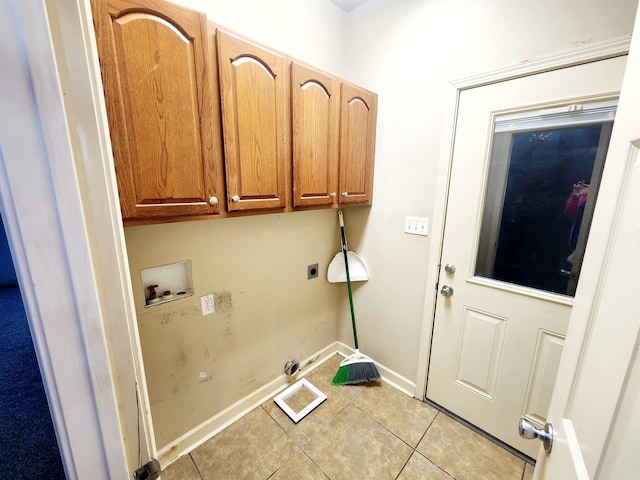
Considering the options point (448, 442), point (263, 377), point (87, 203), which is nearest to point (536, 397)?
point (448, 442)

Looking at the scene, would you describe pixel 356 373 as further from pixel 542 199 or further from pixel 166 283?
pixel 542 199

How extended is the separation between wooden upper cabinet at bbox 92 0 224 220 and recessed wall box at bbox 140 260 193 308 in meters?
0.44

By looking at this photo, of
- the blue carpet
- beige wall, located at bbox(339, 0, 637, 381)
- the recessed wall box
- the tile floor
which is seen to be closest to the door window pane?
beige wall, located at bbox(339, 0, 637, 381)

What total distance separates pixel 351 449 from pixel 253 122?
1.80 meters

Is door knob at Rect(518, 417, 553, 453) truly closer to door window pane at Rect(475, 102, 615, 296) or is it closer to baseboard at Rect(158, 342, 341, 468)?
door window pane at Rect(475, 102, 615, 296)

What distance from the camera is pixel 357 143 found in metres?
1.69

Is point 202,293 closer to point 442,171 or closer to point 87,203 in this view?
point 87,203

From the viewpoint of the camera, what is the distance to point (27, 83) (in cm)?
35

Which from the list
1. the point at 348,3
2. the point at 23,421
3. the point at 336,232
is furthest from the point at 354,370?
the point at 348,3

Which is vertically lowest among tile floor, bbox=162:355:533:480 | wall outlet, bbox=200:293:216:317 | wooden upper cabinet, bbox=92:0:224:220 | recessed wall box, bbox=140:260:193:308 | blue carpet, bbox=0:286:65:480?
tile floor, bbox=162:355:533:480

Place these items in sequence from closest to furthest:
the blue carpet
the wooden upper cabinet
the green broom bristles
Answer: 1. the wooden upper cabinet
2. the blue carpet
3. the green broom bristles

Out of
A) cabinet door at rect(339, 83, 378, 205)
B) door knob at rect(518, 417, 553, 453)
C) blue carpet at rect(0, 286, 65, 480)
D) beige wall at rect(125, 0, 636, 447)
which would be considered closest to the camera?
door knob at rect(518, 417, 553, 453)

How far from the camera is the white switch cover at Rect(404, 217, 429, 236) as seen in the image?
5.40ft

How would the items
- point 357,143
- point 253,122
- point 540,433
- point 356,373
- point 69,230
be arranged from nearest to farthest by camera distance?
point 69,230 → point 540,433 → point 253,122 → point 357,143 → point 356,373
